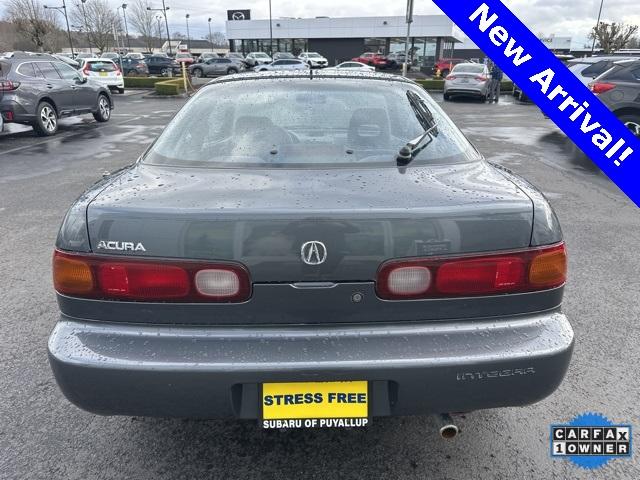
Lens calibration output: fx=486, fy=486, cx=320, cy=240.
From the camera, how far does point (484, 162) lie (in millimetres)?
2424

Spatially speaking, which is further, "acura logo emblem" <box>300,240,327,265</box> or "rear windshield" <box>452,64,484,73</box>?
"rear windshield" <box>452,64,484,73</box>

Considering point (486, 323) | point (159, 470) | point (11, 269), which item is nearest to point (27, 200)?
point (11, 269)

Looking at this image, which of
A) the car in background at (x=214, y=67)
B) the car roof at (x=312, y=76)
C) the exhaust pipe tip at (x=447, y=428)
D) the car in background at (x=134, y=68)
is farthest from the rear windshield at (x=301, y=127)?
the car in background at (x=134, y=68)

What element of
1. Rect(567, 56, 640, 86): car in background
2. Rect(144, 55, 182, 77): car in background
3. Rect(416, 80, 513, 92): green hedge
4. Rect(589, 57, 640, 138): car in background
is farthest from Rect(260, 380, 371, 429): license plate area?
Rect(144, 55, 182, 77): car in background

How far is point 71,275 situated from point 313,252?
2.99 ft

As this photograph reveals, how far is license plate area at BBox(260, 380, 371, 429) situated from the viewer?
5.63 ft

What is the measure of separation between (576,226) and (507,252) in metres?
4.21

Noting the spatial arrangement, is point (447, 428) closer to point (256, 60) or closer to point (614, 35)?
point (256, 60)

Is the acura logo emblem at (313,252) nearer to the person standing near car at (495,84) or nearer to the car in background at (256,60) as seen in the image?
the person standing near car at (495,84)

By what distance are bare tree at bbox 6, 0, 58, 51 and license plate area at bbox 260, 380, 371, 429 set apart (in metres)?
44.7

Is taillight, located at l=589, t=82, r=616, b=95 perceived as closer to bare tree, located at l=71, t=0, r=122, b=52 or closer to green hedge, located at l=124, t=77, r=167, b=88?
green hedge, located at l=124, t=77, r=167, b=88

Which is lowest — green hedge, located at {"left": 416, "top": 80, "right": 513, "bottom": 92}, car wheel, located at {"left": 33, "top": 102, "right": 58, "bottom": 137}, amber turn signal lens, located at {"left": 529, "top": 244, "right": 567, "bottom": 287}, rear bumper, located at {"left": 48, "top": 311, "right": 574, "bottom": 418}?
green hedge, located at {"left": 416, "top": 80, "right": 513, "bottom": 92}

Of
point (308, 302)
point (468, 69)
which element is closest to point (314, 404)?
point (308, 302)

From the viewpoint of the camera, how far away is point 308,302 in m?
1.73
